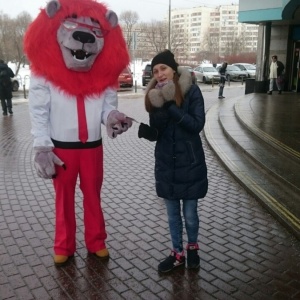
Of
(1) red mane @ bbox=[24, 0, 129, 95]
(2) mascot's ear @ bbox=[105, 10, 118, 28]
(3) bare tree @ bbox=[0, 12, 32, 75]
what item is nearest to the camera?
(1) red mane @ bbox=[24, 0, 129, 95]

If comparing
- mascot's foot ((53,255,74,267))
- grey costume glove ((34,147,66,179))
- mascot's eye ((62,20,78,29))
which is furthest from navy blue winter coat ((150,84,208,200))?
mascot's foot ((53,255,74,267))

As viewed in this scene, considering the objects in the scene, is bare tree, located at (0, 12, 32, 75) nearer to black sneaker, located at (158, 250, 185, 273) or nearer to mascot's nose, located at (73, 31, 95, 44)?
mascot's nose, located at (73, 31, 95, 44)

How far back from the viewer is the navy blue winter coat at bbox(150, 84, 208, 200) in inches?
129

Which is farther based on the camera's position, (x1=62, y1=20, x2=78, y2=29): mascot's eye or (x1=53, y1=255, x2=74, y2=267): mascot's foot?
(x1=53, y1=255, x2=74, y2=267): mascot's foot

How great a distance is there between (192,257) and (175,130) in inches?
47.9

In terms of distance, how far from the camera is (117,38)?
12.1 feet

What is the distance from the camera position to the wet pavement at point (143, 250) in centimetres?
324

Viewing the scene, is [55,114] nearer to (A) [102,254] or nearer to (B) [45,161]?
(B) [45,161]

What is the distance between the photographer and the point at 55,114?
3.44 m

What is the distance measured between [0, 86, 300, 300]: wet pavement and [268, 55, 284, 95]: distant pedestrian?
11788mm

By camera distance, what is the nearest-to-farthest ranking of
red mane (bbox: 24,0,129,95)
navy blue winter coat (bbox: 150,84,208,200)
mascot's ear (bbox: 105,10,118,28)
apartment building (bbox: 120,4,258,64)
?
navy blue winter coat (bbox: 150,84,208,200)
red mane (bbox: 24,0,129,95)
mascot's ear (bbox: 105,10,118,28)
apartment building (bbox: 120,4,258,64)

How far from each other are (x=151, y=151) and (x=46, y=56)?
504 cm

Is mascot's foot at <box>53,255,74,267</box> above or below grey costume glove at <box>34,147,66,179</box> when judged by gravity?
below

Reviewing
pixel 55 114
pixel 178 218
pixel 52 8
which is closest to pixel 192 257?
pixel 178 218
